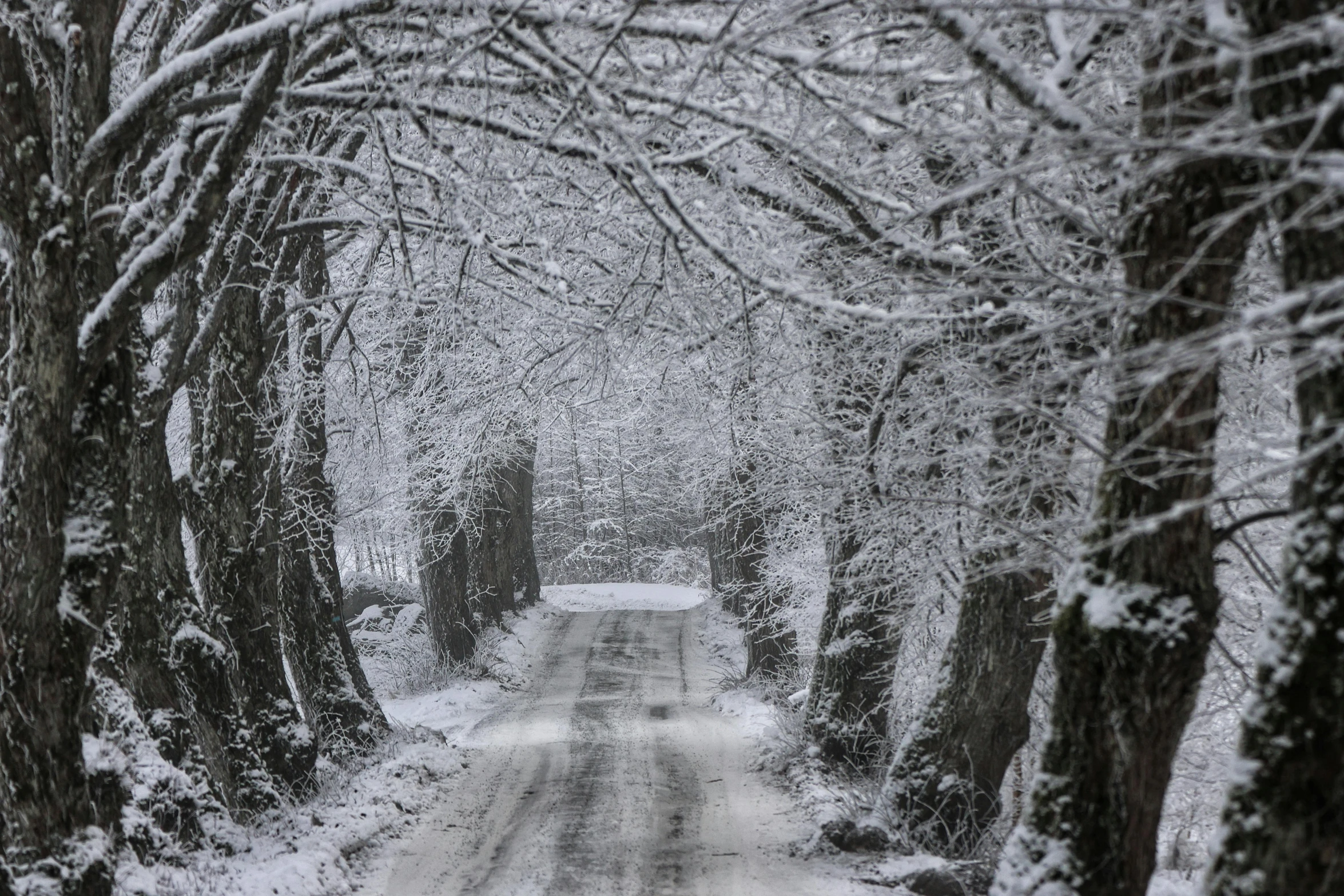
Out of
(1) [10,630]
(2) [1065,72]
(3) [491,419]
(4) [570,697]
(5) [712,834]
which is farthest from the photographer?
(4) [570,697]

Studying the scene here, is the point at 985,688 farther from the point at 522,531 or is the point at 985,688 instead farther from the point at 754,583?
the point at 522,531

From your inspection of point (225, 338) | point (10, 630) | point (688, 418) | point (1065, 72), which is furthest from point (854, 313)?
point (688, 418)

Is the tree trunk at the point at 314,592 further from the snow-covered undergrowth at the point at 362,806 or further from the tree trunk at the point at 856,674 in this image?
the tree trunk at the point at 856,674

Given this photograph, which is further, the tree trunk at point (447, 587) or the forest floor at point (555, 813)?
the tree trunk at point (447, 587)

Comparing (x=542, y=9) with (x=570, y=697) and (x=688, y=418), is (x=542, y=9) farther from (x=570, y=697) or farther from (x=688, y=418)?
(x=570, y=697)

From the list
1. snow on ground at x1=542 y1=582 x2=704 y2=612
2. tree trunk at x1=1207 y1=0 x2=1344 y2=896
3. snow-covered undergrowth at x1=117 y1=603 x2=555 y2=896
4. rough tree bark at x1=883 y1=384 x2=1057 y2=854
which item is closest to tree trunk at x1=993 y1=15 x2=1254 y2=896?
tree trunk at x1=1207 y1=0 x2=1344 y2=896

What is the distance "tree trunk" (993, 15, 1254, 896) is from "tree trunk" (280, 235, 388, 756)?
7.96 metres

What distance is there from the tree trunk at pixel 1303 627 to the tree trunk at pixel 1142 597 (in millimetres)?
475

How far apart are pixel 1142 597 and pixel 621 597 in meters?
28.8

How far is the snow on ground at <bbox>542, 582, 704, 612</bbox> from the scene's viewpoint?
Result: 2980 cm

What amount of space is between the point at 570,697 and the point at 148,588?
9.02 m

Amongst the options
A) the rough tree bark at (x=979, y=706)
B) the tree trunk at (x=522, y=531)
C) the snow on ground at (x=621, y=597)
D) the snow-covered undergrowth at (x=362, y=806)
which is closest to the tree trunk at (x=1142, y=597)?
the rough tree bark at (x=979, y=706)

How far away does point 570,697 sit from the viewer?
51.6 ft

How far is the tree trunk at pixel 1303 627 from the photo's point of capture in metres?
3.03
